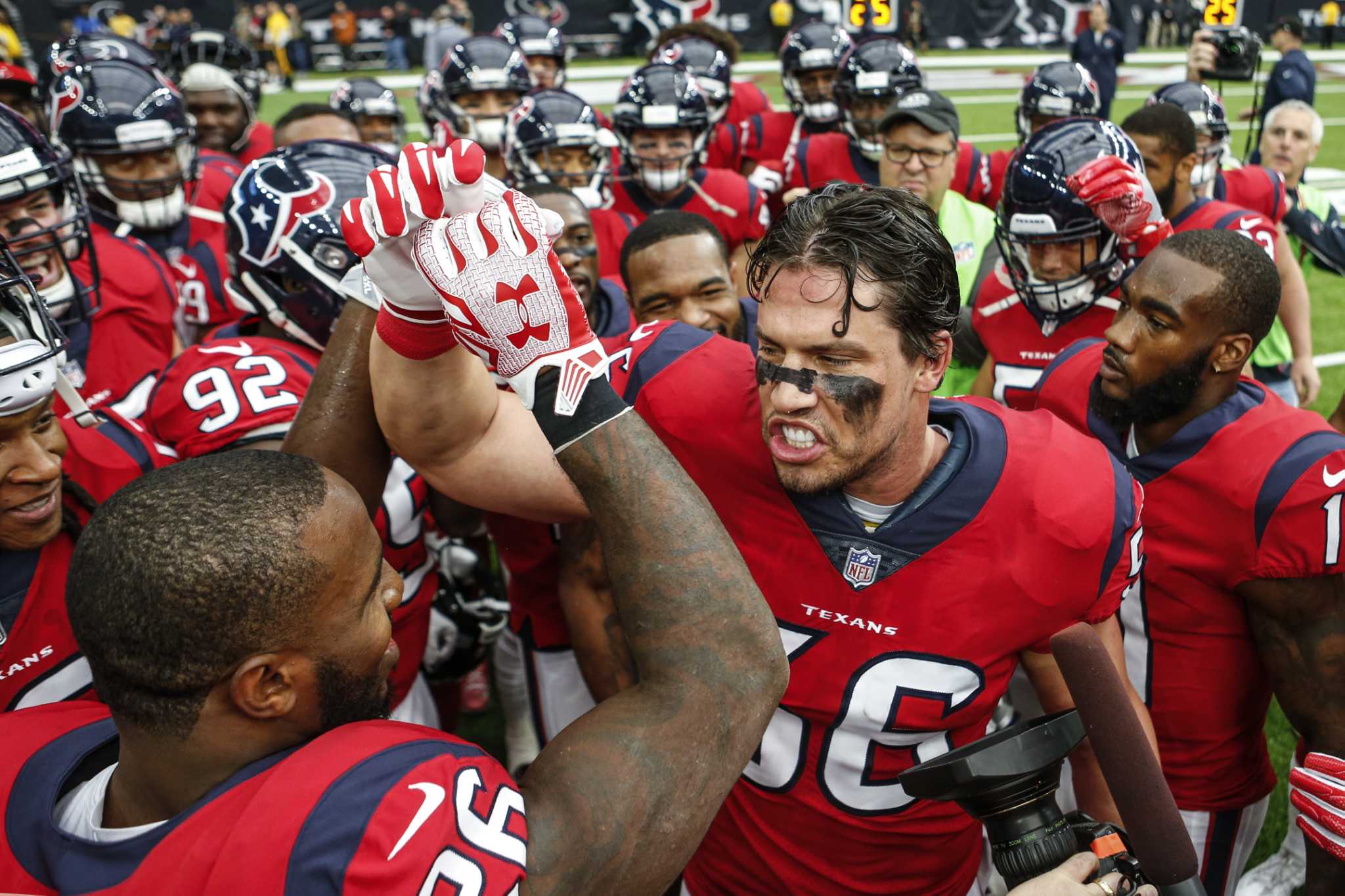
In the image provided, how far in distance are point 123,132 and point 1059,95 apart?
15.9 feet

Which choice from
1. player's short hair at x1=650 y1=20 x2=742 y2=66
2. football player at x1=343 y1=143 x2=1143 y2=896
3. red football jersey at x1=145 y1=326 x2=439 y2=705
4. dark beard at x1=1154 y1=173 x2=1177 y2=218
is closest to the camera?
football player at x1=343 y1=143 x2=1143 y2=896

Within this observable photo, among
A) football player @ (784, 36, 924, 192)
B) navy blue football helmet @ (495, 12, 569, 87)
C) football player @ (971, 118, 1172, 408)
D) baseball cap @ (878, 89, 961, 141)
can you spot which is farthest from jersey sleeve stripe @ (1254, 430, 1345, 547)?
navy blue football helmet @ (495, 12, 569, 87)

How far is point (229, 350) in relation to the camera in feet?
8.78

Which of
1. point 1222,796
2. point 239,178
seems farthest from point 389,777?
point 1222,796

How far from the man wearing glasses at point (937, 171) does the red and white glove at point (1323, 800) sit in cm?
294

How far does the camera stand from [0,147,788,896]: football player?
1.35 m

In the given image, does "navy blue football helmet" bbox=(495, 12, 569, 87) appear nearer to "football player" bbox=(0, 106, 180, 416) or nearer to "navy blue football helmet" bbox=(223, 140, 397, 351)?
"football player" bbox=(0, 106, 180, 416)

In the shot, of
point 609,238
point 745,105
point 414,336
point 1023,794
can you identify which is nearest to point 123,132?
point 609,238

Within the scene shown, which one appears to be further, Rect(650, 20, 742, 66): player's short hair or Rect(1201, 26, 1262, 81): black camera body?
Rect(650, 20, 742, 66): player's short hair

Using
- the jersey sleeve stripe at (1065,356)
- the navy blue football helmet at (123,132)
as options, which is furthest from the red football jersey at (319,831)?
the navy blue football helmet at (123,132)

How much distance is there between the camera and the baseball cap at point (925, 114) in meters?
5.11

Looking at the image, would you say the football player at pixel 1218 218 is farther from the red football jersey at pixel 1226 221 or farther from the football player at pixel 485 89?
the football player at pixel 485 89

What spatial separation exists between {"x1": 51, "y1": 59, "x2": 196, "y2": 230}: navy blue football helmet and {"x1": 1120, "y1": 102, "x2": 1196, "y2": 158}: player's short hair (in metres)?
4.14

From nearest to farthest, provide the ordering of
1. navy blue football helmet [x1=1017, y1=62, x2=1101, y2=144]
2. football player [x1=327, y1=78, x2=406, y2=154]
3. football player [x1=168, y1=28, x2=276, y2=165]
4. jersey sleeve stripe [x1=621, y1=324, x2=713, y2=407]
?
1. jersey sleeve stripe [x1=621, y1=324, x2=713, y2=407]
2. navy blue football helmet [x1=1017, y1=62, x2=1101, y2=144]
3. football player [x1=168, y1=28, x2=276, y2=165]
4. football player [x1=327, y1=78, x2=406, y2=154]
